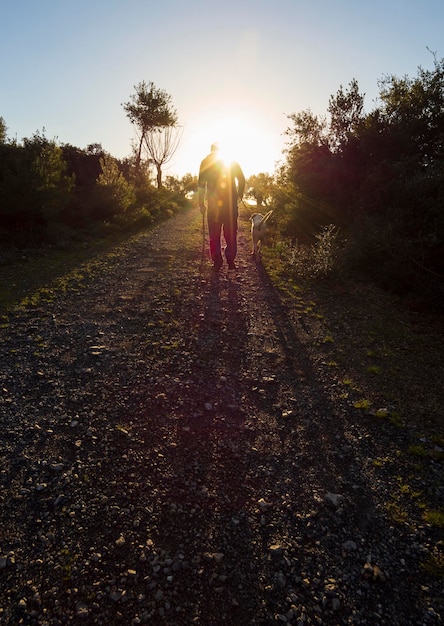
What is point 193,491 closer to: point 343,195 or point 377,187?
point 377,187

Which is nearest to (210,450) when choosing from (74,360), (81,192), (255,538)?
(255,538)

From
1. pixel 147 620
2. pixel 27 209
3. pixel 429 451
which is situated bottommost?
pixel 147 620

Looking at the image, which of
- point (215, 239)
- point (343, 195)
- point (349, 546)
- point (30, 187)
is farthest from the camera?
point (343, 195)

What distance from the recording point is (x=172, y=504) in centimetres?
279

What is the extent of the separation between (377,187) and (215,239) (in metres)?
5.75

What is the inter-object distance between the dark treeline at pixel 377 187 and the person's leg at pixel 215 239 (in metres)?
2.67

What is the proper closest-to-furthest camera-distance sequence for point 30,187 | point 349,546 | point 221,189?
point 349,546 < point 221,189 < point 30,187

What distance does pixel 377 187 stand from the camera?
11.1 metres

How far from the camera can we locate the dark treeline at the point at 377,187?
25.2ft

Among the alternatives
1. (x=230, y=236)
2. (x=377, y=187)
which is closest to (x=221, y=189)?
(x=230, y=236)

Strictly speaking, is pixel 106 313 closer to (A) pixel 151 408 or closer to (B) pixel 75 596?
(A) pixel 151 408

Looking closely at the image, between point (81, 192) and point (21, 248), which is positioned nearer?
point (21, 248)

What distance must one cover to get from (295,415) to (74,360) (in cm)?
288

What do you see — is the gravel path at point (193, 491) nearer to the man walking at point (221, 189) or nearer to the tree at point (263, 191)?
the man walking at point (221, 189)
